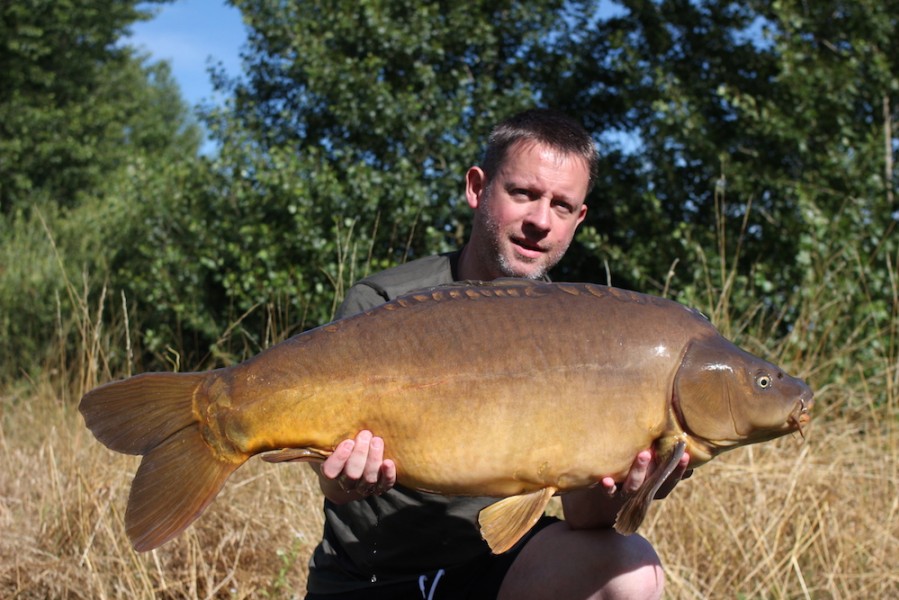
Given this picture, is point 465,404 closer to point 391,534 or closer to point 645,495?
point 645,495

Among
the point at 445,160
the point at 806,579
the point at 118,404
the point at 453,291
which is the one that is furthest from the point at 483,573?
the point at 445,160

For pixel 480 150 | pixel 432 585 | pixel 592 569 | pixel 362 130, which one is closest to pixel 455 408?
pixel 592 569

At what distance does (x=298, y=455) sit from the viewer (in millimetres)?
1726

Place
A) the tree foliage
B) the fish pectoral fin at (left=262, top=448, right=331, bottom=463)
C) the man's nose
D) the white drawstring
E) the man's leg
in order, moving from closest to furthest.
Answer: the fish pectoral fin at (left=262, top=448, right=331, bottom=463) → the man's leg → the white drawstring → the man's nose → the tree foliage

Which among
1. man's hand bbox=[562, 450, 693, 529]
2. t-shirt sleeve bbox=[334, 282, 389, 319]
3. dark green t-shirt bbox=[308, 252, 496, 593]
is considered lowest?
dark green t-shirt bbox=[308, 252, 496, 593]

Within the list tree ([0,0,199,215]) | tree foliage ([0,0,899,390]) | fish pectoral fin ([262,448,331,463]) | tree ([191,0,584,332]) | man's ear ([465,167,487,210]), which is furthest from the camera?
tree ([0,0,199,215])

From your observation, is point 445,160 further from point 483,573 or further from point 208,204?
point 483,573

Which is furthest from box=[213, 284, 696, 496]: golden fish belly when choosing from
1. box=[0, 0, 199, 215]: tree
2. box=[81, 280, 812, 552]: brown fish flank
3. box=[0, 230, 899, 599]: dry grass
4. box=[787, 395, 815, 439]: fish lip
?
box=[0, 0, 199, 215]: tree

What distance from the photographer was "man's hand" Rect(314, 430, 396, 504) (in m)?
1.72

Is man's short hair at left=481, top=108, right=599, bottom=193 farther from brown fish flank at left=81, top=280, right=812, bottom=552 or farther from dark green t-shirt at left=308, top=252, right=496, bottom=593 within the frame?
brown fish flank at left=81, top=280, right=812, bottom=552

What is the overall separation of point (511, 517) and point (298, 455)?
41cm

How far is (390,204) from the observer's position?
6.45 metres

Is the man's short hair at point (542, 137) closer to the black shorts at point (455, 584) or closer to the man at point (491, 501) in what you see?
the man at point (491, 501)

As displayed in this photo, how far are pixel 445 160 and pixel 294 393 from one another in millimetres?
5230
